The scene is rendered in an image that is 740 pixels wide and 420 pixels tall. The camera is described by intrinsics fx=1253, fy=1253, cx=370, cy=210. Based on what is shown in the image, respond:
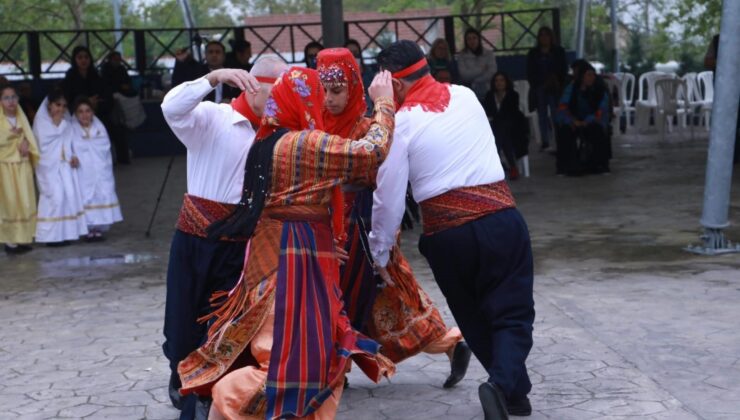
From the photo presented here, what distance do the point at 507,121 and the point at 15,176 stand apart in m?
5.70

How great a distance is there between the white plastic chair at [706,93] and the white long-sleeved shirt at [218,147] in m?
14.5

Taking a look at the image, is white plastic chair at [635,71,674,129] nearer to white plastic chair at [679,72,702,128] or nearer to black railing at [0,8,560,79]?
white plastic chair at [679,72,702,128]

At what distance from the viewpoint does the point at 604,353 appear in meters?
6.16

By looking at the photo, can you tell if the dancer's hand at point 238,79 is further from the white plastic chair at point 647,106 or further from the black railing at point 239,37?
the white plastic chair at point 647,106

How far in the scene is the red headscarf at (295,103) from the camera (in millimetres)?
4453

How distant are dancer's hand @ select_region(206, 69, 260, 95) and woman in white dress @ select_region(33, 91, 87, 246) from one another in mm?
6657

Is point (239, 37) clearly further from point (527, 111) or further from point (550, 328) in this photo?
point (550, 328)

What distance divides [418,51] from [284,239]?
1020 mm

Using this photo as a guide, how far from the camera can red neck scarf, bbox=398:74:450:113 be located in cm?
499

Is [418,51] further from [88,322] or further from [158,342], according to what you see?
[88,322]

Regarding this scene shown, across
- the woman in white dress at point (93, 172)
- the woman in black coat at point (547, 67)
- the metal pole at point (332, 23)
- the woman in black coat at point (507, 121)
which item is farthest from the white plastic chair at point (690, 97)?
the woman in white dress at point (93, 172)

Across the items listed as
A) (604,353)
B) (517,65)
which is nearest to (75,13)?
(517,65)

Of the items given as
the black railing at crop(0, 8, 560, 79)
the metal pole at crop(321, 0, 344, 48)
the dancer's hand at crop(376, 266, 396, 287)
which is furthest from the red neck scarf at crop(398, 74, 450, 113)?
the black railing at crop(0, 8, 560, 79)

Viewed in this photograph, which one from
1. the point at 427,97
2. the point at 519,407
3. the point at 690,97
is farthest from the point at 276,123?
the point at 690,97
